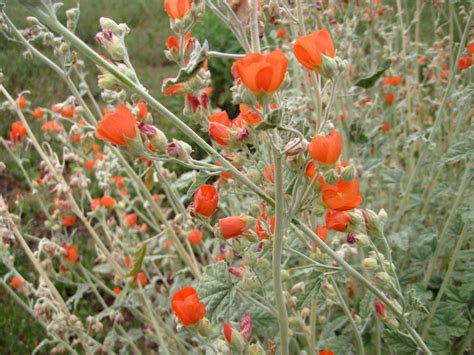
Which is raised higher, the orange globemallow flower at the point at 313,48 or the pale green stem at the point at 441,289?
the orange globemallow flower at the point at 313,48

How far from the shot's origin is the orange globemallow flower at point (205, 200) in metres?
0.94

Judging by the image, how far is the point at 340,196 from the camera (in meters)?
0.89

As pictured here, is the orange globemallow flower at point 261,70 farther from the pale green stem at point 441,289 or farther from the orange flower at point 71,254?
the orange flower at point 71,254

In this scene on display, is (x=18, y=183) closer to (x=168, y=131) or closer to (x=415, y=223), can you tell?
(x=168, y=131)

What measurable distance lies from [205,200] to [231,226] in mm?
65

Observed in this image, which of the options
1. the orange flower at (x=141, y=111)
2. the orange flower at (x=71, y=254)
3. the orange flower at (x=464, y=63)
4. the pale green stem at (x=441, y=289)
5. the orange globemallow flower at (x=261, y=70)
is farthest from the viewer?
the orange flower at (x=71, y=254)

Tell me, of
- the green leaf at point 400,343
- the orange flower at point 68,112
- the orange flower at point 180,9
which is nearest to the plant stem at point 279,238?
the orange flower at point 180,9

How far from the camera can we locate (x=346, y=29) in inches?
72.7

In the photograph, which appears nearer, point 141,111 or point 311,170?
point 311,170

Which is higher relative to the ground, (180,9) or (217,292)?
(180,9)

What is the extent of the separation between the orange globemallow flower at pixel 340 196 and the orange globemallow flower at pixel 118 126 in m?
0.32

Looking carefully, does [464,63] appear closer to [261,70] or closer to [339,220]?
[339,220]

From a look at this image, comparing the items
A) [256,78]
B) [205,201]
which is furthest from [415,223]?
[256,78]

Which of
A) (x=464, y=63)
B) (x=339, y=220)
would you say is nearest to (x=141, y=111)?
(x=339, y=220)
